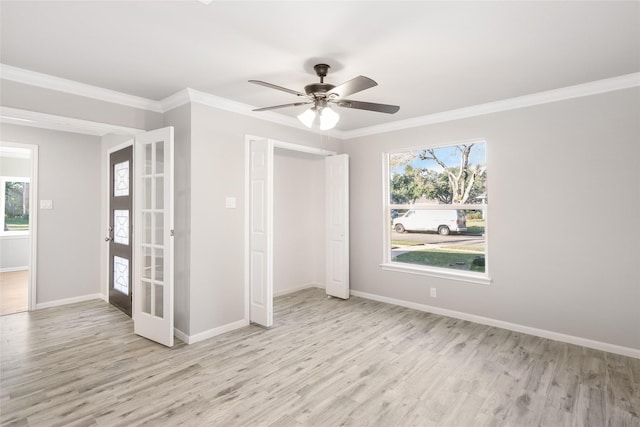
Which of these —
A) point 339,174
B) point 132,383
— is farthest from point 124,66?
point 339,174

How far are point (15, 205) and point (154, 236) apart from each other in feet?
19.0

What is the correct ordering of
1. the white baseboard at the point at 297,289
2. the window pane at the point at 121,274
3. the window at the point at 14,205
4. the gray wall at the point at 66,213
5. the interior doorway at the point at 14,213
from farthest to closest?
the window at the point at 14,205, the interior doorway at the point at 14,213, the white baseboard at the point at 297,289, the gray wall at the point at 66,213, the window pane at the point at 121,274

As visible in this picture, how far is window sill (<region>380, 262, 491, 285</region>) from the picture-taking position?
12.6 feet

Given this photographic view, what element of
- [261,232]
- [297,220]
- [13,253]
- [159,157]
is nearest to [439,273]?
[261,232]

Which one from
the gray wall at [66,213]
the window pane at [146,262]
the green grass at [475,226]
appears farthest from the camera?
the gray wall at [66,213]

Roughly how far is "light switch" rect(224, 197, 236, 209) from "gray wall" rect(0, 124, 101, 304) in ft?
8.71

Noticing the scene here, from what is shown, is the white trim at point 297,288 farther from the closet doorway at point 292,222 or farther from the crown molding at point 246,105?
the crown molding at point 246,105

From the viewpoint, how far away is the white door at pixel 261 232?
145 inches

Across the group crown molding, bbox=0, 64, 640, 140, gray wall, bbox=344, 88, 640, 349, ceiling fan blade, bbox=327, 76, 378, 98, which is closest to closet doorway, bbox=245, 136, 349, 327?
crown molding, bbox=0, 64, 640, 140

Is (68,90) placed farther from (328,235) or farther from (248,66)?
(328,235)

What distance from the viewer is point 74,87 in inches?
120

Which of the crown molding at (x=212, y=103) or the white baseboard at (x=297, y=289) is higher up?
the crown molding at (x=212, y=103)

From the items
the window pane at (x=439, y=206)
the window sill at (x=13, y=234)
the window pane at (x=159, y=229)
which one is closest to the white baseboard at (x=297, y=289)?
the window pane at (x=439, y=206)

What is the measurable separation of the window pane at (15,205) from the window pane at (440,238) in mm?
7615
